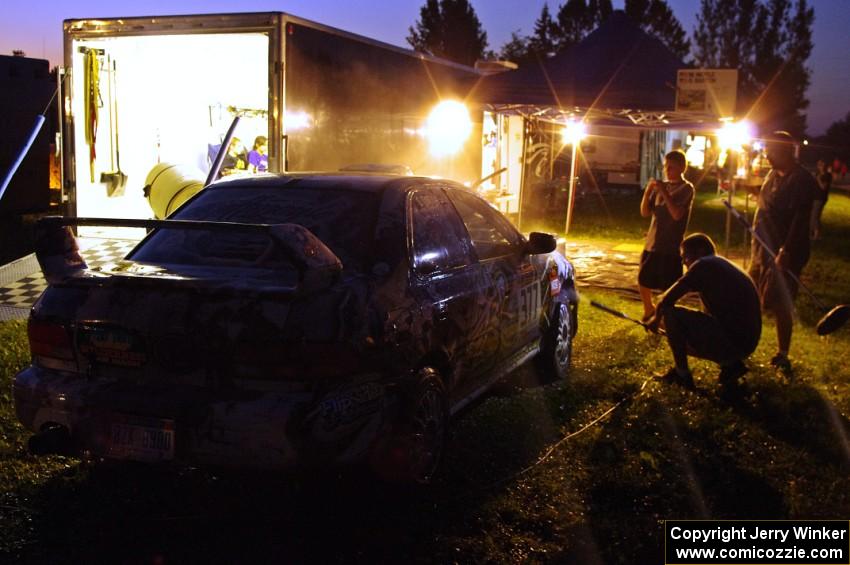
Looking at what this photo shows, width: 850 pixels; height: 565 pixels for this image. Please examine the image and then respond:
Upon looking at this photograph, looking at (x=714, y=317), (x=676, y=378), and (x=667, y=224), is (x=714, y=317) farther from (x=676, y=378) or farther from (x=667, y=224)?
(x=667, y=224)

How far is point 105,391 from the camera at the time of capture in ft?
11.2

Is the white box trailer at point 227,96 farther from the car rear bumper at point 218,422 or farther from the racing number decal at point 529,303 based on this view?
the car rear bumper at point 218,422

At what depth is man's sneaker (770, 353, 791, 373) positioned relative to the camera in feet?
21.3

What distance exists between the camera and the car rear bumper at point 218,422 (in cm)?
320

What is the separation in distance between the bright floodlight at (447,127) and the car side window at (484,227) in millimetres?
7868

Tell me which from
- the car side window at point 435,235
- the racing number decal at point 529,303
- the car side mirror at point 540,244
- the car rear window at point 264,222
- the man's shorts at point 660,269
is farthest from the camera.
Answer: the man's shorts at point 660,269

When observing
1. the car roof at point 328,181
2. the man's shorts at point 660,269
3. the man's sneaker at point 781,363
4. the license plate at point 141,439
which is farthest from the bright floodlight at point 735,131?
the license plate at point 141,439

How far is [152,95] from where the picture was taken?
11945 mm

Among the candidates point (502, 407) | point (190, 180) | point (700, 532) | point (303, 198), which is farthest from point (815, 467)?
point (190, 180)

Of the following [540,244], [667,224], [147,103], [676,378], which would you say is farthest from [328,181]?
[147,103]

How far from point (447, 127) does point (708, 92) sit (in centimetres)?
423

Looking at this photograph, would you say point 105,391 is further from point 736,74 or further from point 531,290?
point 736,74

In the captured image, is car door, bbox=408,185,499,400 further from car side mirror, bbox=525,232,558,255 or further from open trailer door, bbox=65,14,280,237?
open trailer door, bbox=65,14,280,237

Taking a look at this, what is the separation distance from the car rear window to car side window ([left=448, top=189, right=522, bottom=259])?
941mm
